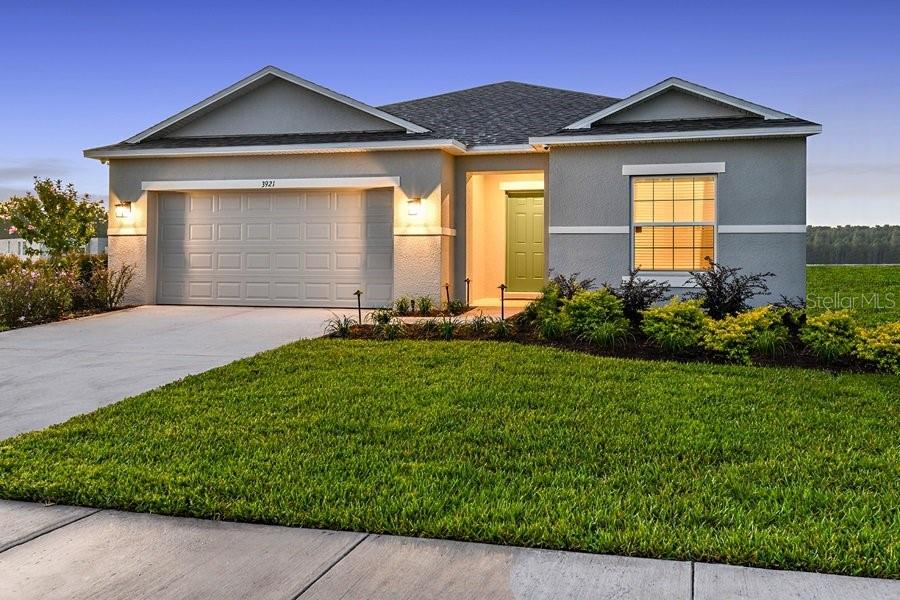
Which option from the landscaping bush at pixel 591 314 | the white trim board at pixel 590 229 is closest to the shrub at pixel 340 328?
the landscaping bush at pixel 591 314

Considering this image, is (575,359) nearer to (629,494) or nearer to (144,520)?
(629,494)

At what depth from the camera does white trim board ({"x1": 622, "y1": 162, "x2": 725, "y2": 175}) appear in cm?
1348

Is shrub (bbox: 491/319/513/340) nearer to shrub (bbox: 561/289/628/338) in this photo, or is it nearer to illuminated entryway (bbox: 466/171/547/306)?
shrub (bbox: 561/289/628/338)

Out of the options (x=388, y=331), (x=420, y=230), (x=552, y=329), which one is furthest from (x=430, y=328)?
(x=420, y=230)

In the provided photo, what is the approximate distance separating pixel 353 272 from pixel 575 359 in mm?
7334

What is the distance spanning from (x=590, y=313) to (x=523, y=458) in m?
5.50

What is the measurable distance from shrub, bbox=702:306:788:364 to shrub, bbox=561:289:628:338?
118 cm

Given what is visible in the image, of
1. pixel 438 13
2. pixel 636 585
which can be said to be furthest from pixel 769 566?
pixel 438 13

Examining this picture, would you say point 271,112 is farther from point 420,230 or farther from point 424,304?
point 424,304

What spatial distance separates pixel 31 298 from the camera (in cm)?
1345

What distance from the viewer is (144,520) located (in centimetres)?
419

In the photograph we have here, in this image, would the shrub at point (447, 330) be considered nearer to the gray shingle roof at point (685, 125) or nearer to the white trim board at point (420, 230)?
the white trim board at point (420, 230)

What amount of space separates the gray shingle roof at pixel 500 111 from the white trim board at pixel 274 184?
5.36 ft

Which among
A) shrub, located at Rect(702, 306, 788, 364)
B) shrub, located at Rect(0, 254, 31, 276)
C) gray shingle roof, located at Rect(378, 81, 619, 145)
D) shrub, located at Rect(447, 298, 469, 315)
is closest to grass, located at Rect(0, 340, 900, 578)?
shrub, located at Rect(702, 306, 788, 364)
